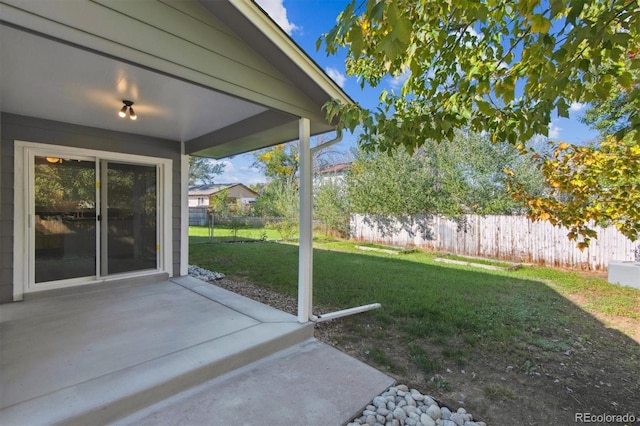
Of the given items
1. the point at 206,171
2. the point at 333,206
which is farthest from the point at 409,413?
the point at 206,171

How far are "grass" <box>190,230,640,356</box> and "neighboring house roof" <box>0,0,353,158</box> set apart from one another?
8.51 feet

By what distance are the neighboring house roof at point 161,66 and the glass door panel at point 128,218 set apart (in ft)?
3.07

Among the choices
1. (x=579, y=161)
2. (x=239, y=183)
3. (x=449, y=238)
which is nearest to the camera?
(x=579, y=161)

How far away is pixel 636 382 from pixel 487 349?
3.55 ft

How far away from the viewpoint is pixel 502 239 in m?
8.57

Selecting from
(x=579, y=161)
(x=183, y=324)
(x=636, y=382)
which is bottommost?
(x=636, y=382)

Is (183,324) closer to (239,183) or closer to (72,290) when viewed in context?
(72,290)

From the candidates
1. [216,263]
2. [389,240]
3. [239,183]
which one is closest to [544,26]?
[216,263]

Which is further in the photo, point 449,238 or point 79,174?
point 449,238

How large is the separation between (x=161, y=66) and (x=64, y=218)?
338 centimetres

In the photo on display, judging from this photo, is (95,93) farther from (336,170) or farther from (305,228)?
(336,170)

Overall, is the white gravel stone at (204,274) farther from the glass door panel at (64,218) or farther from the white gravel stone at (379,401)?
the white gravel stone at (379,401)

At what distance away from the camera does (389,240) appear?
11570 millimetres

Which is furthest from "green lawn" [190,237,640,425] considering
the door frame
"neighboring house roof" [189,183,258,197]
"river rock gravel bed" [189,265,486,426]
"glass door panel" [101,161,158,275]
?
"neighboring house roof" [189,183,258,197]
